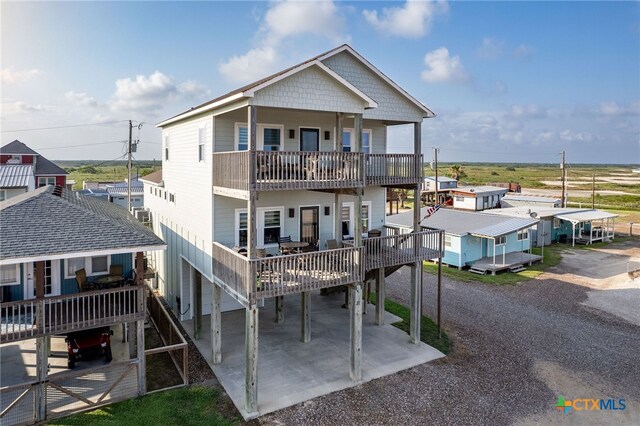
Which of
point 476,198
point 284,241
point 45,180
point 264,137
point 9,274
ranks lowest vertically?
point 9,274

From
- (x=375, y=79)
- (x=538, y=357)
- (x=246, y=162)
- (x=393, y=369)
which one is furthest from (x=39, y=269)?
(x=538, y=357)

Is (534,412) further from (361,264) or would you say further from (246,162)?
(246,162)

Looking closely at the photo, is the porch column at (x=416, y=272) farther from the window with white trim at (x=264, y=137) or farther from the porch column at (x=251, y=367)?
the porch column at (x=251, y=367)

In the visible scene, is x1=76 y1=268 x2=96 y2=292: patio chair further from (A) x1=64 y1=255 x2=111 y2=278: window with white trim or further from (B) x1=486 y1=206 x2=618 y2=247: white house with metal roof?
(B) x1=486 y1=206 x2=618 y2=247: white house with metal roof

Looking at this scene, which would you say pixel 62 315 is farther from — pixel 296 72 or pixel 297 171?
pixel 296 72

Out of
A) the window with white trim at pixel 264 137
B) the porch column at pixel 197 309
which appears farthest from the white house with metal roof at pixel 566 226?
the porch column at pixel 197 309

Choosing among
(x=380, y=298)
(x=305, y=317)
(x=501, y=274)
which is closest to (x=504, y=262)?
(x=501, y=274)
